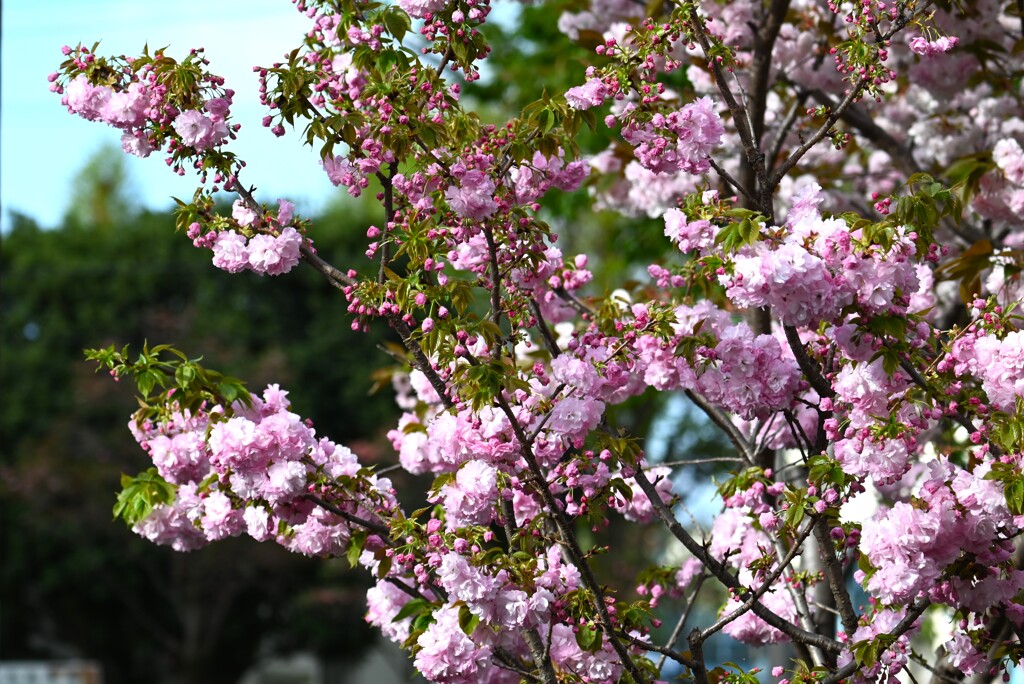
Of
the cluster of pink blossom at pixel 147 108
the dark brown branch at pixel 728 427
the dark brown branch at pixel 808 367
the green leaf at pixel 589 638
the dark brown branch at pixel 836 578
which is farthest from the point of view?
the dark brown branch at pixel 728 427

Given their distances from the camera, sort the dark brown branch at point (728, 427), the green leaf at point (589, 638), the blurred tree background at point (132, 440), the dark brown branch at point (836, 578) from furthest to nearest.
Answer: the blurred tree background at point (132, 440) → the dark brown branch at point (728, 427) → the dark brown branch at point (836, 578) → the green leaf at point (589, 638)

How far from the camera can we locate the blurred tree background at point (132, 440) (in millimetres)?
16609

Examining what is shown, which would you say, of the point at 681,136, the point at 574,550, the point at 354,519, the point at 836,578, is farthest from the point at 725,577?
the point at 681,136

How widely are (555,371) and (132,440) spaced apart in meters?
14.5

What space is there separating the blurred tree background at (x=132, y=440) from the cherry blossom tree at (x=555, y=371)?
13.0 metres

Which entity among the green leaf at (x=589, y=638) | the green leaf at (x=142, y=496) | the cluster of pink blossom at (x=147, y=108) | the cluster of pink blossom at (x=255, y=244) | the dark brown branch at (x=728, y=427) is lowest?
the green leaf at (x=589, y=638)

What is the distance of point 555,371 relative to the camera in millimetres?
2914

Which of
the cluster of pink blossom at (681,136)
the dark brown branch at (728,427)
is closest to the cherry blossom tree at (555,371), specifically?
the cluster of pink blossom at (681,136)

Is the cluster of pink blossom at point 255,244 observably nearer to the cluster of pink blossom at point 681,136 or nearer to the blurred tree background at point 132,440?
the cluster of pink blossom at point 681,136

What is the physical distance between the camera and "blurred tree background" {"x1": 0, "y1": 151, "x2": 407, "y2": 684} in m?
16.6

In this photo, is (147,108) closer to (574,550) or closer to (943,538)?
(574,550)

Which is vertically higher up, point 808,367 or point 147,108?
point 147,108

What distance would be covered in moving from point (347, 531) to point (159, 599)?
51.4 ft

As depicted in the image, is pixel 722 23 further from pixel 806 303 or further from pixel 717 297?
pixel 806 303
